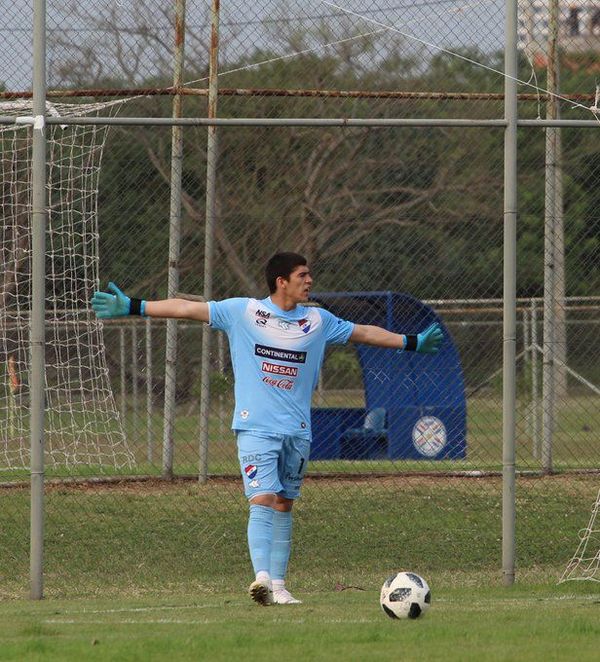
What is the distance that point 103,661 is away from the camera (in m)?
5.52

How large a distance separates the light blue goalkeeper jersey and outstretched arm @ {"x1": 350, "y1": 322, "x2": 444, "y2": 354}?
0.87ft

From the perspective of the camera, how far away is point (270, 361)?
7734 millimetres

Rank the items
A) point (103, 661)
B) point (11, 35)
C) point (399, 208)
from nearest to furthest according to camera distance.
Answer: point (103, 661), point (11, 35), point (399, 208)

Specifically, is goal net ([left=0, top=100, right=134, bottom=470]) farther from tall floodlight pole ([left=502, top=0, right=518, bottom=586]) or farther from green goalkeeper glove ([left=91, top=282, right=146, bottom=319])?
tall floodlight pole ([left=502, top=0, right=518, bottom=586])

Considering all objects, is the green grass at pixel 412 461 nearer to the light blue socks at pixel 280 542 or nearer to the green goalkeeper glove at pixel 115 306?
the light blue socks at pixel 280 542

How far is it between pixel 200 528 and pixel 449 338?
15.6ft

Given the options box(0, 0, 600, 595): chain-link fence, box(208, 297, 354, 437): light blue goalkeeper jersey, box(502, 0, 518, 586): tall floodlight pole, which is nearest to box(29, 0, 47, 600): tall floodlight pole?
box(0, 0, 600, 595): chain-link fence

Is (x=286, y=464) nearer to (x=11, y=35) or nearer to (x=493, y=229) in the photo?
(x=11, y=35)

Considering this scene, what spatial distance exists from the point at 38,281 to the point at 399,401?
6.78 m

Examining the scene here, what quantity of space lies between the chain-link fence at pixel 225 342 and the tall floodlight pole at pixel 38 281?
0.36 meters

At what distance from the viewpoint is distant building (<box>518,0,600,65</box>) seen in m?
11.5

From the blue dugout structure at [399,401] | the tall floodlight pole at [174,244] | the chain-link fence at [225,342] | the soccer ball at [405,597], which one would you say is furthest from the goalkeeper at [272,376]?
the blue dugout structure at [399,401]

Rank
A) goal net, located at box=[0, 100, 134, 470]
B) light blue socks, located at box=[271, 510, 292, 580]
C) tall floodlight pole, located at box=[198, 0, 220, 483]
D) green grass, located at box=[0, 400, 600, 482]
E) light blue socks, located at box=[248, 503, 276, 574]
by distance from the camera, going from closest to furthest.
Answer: light blue socks, located at box=[248, 503, 276, 574] < light blue socks, located at box=[271, 510, 292, 580] < goal net, located at box=[0, 100, 134, 470] < tall floodlight pole, located at box=[198, 0, 220, 483] < green grass, located at box=[0, 400, 600, 482]

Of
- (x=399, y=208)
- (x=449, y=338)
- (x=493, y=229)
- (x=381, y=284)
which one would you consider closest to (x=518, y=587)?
(x=449, y=338)
